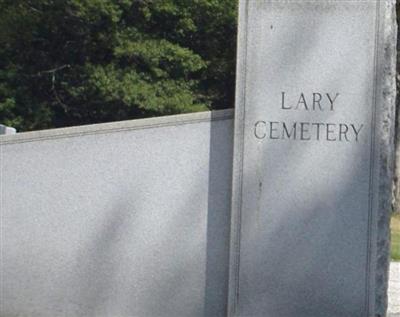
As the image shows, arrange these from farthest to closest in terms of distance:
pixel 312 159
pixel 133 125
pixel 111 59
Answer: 1. pixel 111 59
2. pixel 133 125
3. pixel 312 159

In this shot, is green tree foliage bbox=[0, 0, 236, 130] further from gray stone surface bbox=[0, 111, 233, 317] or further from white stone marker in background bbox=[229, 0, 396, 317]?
white stone marker in background bbox=[229, 0, 396, 317]

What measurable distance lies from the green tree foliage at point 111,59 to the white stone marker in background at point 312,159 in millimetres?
15451

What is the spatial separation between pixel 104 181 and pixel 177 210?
2.29 ft

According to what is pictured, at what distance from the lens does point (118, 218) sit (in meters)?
9.68

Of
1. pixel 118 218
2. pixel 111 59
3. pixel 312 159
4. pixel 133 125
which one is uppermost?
pixel 111 59

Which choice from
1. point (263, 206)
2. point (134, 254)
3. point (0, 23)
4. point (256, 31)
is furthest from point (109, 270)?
point (0, 23)

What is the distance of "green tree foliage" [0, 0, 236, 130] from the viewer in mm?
25484

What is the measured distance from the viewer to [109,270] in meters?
9.73

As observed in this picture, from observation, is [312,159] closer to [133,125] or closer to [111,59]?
[133,125]

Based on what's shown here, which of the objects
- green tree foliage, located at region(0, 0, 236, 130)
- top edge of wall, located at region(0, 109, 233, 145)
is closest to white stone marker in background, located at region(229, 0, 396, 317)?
top edge of wall, located at region(0, 109, 233, 145)

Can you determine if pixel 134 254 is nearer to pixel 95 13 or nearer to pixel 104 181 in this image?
pixel 104 181

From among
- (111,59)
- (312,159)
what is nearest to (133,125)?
(312,159)

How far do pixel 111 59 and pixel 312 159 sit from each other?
58.4 feet

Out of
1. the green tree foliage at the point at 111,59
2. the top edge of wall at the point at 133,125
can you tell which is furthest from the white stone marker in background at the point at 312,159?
the green tree foliage at the point at 111,59
